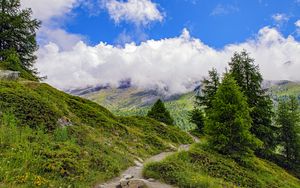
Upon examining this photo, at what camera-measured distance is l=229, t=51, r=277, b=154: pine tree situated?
3525 centimetres

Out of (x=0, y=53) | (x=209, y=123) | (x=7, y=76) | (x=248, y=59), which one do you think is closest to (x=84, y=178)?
(x=209, y=123)

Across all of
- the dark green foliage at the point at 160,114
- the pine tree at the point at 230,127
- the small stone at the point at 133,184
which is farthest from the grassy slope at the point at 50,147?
the dark green foliage at the point at 160,114

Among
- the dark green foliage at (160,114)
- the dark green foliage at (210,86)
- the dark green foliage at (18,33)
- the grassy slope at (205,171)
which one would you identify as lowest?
the grassy slope at (205,171)

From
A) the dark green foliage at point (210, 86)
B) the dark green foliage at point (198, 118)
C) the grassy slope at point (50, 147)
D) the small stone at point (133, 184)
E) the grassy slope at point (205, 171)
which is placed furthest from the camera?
the dark green foliage at point (198, 118)

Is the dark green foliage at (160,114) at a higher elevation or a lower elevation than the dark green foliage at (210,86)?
lower

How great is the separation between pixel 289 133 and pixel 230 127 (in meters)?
25.0

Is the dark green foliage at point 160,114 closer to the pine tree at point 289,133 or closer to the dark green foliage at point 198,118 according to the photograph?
the dark green foliage at point 198,118

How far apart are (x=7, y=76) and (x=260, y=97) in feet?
97.0

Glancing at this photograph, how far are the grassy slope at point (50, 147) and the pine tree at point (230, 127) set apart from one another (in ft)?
19.4

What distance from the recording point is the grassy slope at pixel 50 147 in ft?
31.7

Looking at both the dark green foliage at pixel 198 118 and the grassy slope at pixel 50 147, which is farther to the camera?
the dark green foliage at pixel 198 118

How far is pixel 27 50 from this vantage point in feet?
131

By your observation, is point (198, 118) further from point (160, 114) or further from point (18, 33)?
point (18, 33)

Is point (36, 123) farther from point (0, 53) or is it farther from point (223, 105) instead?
point (0, 53)
